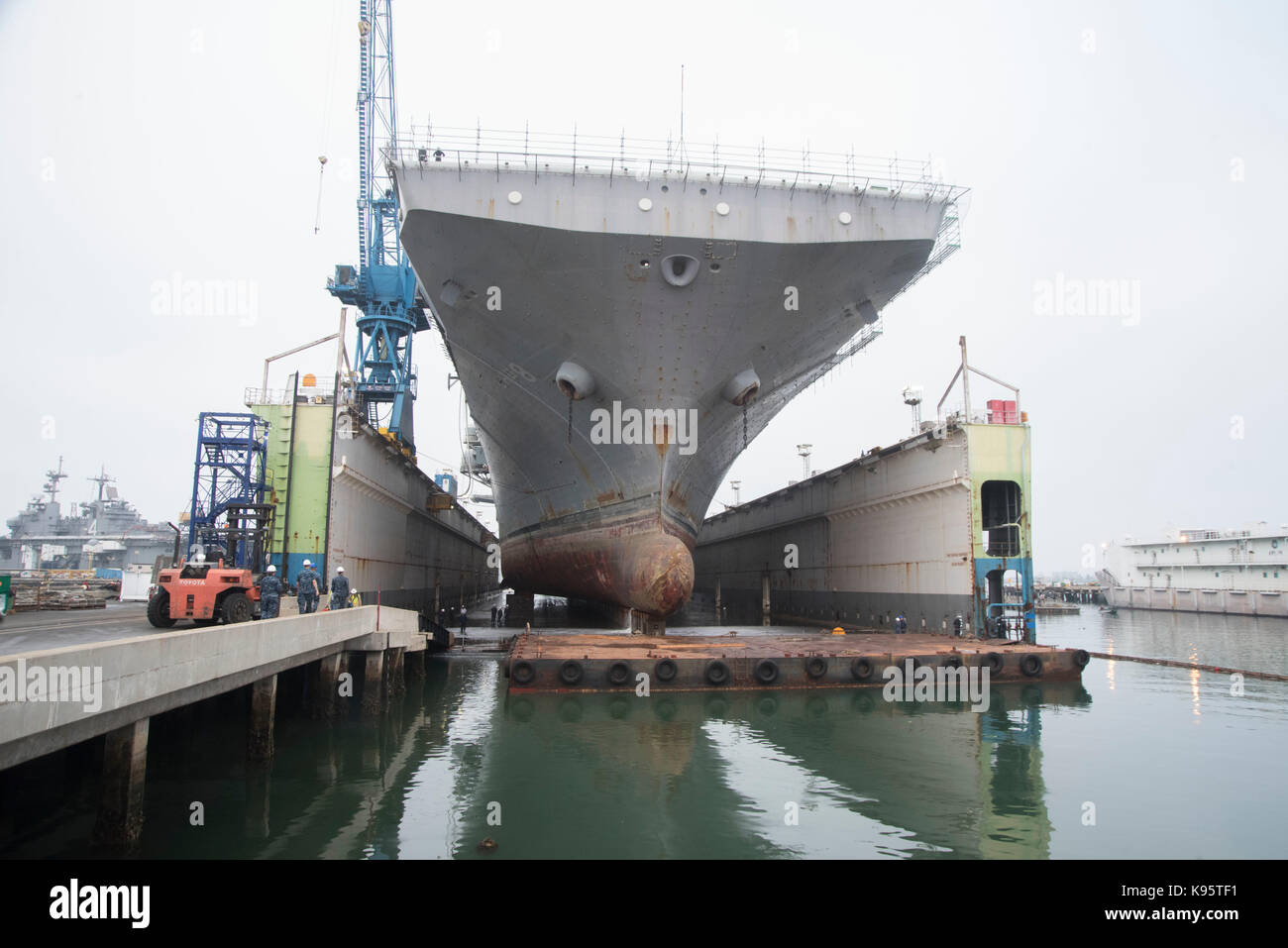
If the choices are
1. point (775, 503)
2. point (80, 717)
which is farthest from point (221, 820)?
point (775, 503)

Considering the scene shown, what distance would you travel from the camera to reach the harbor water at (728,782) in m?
6.66

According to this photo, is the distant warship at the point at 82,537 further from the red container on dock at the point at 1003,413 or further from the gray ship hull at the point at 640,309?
the red container on dock at the point at 1003,413

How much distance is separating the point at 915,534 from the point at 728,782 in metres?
14.6

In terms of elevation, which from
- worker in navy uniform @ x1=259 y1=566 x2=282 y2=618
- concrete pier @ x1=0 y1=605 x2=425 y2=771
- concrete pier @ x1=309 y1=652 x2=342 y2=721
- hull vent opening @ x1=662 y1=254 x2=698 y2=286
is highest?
hull vent opening @ x1=662 y1=254 x2=698 y2=286

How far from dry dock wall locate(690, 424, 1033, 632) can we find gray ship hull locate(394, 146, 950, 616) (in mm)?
4877

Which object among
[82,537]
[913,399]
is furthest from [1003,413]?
[82,537]

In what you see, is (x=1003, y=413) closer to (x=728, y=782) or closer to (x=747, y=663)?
(x=747, y=663)

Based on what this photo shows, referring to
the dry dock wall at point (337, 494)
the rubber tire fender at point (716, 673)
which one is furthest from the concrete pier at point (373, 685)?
the rubber tire fender at point (716, 673)

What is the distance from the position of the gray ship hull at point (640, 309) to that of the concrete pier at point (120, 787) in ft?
32.7

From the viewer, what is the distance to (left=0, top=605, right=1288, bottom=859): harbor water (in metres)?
Answer: 6.66

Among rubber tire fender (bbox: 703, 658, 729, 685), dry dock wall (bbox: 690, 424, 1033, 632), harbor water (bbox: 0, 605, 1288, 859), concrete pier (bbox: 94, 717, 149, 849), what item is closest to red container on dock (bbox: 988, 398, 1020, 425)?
dry dock wall (bbox: 690, 424, 1033, 632)

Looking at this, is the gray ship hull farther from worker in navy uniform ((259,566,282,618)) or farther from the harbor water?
worker in navy uniform ((259,566,282,618))

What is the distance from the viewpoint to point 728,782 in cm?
854
